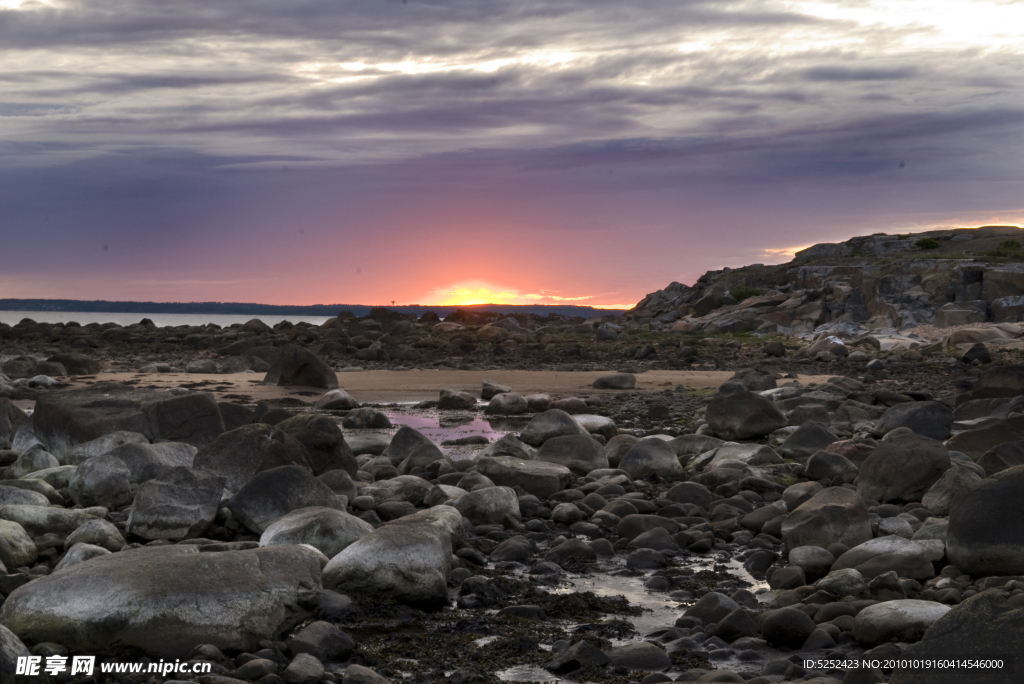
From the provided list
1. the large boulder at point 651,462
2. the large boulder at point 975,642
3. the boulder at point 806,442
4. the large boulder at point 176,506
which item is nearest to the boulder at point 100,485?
the large boulder at point 176,506

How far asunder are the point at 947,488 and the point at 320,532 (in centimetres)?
557

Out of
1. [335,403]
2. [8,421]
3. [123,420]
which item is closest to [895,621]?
[123,420]

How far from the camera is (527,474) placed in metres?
9.50

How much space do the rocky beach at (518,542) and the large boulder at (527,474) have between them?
0.13 feet

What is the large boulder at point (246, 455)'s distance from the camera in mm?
8578

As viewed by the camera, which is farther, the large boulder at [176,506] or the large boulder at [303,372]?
the large boulder at [303,372]

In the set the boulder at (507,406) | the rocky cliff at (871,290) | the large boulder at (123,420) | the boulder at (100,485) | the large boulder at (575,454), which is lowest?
the boulder at (507,406)

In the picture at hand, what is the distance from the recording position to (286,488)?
7.60 m

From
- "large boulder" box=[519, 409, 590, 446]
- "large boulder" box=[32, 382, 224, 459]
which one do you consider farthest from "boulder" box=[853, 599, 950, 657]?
"large boulder" box=[32, 382, 224, 459]

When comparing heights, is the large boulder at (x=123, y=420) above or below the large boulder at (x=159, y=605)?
above

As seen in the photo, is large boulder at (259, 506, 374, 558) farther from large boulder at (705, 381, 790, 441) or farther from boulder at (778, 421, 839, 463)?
large boulder at (705, 381, 790, 441)

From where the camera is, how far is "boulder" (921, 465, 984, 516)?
7.90 meters

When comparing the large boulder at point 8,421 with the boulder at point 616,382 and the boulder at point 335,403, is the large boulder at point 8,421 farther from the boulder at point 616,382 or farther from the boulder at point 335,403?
the boulder at point 616,382

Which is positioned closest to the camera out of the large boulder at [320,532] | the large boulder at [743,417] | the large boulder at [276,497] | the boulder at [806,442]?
the large boulder at [320,532]
